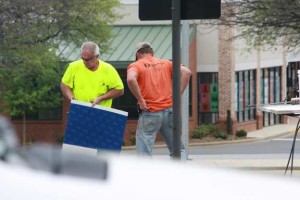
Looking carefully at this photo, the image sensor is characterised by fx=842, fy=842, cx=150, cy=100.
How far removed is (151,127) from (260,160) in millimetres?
5449

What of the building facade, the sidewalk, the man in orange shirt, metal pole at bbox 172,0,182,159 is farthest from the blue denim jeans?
the building facade

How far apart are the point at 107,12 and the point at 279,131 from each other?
426 inches

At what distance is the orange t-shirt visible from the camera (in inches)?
350

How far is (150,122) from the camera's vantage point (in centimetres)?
891

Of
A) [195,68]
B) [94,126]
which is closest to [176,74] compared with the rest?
[94,126]

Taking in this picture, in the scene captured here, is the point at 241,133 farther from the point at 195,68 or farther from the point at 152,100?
the point at 152,100

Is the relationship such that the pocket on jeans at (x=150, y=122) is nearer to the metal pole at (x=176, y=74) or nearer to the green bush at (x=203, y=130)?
the metal pole at (x=176, y=74)

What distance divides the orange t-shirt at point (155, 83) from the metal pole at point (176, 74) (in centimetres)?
161

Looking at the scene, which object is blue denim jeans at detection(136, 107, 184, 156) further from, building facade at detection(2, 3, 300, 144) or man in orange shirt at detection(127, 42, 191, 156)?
building facade at detection(2, 3, 300, 144)

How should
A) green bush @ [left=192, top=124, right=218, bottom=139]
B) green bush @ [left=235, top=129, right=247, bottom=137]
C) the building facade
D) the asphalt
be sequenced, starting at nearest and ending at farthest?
1. the asphalt
2. green bush @ [left=192, top=124, right=218, bottom=139]
3. the building facade
4. green bush @ [left=235, top=129, right=247, bottom=137]

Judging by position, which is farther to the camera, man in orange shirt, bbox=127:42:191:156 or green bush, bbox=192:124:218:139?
green bush, bbox=192:124:218:139

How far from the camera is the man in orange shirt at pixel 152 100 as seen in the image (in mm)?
8875

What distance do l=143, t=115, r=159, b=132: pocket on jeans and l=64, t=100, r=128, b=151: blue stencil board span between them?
1164 mm

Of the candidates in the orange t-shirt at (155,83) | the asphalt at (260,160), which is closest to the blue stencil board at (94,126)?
the asphalt at (260,160)
